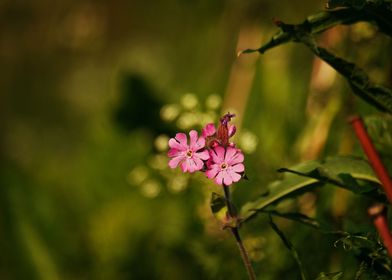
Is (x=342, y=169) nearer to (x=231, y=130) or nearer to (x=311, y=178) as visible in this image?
(x=311, y=178)

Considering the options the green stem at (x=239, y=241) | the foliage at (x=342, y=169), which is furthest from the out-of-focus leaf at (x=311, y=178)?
the green stem at (x=239, y=241)

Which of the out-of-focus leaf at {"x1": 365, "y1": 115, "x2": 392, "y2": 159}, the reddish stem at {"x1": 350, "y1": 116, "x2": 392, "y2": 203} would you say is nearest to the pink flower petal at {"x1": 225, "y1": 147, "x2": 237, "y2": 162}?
the reddish stem at {"x1": 350, "y1": 116, "x2": 392, "y2": 203}

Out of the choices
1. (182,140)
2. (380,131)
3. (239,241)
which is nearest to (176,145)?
(182,140)

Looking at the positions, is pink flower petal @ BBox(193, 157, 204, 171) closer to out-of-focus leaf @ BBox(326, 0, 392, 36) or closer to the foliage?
the foliage

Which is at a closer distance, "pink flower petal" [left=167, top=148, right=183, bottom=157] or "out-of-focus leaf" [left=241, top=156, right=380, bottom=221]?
"pink flower petal" [left=167, top=148, right=183, bottom=157]

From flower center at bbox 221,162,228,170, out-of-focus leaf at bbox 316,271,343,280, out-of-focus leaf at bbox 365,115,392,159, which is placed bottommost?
out-of-focus leaf at bbox 316,271,343,280

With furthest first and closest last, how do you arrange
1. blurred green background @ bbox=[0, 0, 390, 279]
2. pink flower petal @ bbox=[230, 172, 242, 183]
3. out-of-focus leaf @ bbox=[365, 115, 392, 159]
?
blurred green background @ bbox=[0, 0, 390, 279] → out-of-focus leaf @ bbox=[365, 115, 392, 159] → pink flower petal @ bbox=[230, 172, 242, 183]

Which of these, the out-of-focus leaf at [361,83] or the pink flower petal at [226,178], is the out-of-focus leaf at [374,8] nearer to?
the out-of-focus leaf at [361,83]

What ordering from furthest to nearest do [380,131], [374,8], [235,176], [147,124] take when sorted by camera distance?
[147,124] < [380,131] < [374,8] < [235,176]
